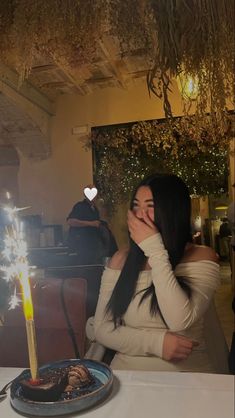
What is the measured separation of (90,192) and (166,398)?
700 millimetres

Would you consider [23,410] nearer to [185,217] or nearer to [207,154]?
[185,217]

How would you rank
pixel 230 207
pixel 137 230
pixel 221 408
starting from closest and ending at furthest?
pixel 221 408, pixel 137 230, pixel 230 207

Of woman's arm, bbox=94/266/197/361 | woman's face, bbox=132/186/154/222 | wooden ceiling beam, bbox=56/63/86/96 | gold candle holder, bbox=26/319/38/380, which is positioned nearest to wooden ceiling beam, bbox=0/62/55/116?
wooden ceiling beam, bbox=56/63/86/96

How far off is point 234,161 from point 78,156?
51 cm

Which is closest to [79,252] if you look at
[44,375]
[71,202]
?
[71,202]

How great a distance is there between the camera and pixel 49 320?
1.16 m

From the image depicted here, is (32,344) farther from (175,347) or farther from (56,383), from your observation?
(175,347)

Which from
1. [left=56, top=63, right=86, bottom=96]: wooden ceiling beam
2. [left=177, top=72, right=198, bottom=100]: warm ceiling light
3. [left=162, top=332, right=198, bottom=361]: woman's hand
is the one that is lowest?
[left=162, top=332, right=198, bottom=361]: woman's hand

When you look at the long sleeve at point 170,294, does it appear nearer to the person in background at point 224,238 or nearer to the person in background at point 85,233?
the person in background at point 224,238

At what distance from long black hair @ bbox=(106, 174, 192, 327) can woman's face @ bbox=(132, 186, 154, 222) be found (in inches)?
0.5

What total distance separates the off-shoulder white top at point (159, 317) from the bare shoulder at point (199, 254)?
0.01 m

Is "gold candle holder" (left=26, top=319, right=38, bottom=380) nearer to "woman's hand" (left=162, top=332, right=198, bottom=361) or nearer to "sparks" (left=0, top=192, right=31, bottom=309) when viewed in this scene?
"sparks" (left=0, top=192, right=31, bottom=309)

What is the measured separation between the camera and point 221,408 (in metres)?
0.63

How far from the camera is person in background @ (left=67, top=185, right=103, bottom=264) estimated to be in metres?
1.17
